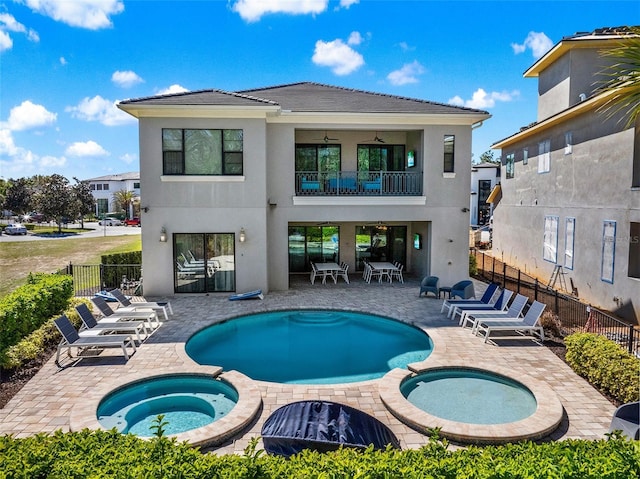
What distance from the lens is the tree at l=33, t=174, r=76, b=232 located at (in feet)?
181

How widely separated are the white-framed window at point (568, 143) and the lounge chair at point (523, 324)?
10.4 meters

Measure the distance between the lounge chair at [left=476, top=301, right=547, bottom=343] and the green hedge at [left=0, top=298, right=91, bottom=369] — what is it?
38.9 ft

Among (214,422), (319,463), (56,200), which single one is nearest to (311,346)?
→ (214,422)

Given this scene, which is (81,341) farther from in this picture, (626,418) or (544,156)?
(544,156)

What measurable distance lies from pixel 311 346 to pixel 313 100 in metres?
11.7

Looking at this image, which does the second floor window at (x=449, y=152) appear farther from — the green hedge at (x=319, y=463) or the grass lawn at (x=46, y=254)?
the grass lawn at (x=46, y=254)

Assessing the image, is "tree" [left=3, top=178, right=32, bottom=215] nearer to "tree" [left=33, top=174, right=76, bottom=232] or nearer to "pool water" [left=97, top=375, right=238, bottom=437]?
"tree" [left=33, top=174, right=76, bottom=232]

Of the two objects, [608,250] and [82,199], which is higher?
[82,199]

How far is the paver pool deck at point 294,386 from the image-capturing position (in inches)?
319

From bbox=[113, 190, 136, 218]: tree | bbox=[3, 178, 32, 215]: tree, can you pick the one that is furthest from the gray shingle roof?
bbox=[113, 190, 136, 218]: tree

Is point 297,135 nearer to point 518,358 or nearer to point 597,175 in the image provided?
point 597,175

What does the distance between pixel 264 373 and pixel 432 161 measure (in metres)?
12.5

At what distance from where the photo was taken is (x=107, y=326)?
1262 centimetres

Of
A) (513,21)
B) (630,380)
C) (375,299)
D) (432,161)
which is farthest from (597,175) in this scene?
(630,380)
